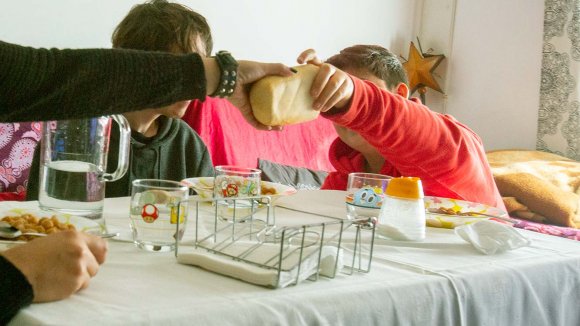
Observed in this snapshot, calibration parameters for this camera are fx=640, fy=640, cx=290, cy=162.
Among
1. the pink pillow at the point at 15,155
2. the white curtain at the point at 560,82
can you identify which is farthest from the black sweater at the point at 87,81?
the white curtain at the point at 560,82

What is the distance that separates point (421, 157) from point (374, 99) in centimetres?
21

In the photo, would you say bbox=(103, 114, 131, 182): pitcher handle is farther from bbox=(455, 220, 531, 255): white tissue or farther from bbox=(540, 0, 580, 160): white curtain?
bbox=(540, 0, 580, 160): white curtain

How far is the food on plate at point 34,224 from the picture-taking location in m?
0.76

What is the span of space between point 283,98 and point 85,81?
0.33 meters

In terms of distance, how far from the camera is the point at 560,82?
132 inches

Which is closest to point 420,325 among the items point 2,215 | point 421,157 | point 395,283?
point 395,283

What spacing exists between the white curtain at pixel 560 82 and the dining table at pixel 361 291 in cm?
248

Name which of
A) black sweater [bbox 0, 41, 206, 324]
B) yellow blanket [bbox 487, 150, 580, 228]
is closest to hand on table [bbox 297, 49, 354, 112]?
black sweater [bbox 0, 41, 206, 324]

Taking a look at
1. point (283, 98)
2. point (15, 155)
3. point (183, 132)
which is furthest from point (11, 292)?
point (15, 155)

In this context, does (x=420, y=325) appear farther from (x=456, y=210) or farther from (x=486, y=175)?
(x=486, y=175)

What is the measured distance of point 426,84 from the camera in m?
3.81

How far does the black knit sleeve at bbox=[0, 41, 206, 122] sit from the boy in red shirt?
310 millimetres

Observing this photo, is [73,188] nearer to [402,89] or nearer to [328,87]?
[328,87]

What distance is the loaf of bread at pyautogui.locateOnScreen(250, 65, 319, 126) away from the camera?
99 centimetres
